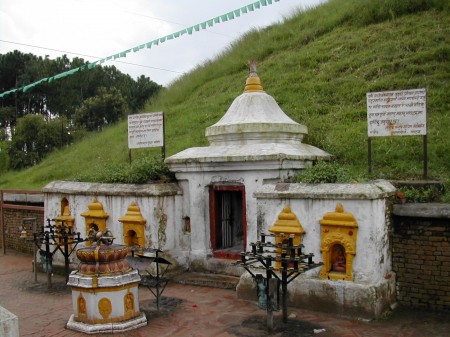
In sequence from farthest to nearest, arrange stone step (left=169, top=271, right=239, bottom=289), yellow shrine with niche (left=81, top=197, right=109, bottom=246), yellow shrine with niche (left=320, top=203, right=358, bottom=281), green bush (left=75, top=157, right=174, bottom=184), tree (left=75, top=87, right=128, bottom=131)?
tree (left=75, top=87, right=128, bottom=131) → yellow shrine with niche (left=81, top=197, right=109, bottom=246) → green bush (left=75, top=157, right=174, bottom=184) → stone step (left=169, top=271, right=239, bottom=289) → yellow shrine with niche (left=320, top=203, right=358, bottom=281)

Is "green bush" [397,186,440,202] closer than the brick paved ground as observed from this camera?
No

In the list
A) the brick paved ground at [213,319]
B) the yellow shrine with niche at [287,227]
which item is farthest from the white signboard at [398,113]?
the brick paved ground at [213,319]

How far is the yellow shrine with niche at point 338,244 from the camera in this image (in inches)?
291

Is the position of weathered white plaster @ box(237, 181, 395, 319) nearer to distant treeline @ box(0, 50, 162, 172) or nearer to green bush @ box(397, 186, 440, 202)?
green bush @ box(397, 186, 440, 202)

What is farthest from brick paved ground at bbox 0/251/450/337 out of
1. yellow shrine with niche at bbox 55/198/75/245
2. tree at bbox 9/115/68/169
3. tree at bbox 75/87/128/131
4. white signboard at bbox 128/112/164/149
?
tree at bbox 75/87/128/131

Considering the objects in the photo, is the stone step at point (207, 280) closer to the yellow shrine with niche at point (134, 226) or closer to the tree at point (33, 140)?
the yellow shrine with niche at point (134, 226)

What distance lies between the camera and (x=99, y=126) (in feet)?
114

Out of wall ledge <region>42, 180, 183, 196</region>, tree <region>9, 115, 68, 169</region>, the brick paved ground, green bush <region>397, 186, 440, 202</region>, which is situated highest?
tree <region>9, 115, 68, 169</region>

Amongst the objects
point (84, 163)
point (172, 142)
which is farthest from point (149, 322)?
point (84, 163)

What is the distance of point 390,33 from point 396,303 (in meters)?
12.4

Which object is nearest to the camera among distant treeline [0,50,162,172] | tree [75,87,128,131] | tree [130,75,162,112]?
distant treeline [0,50,162,172]

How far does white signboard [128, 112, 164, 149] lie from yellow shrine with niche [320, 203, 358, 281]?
16.2 feet

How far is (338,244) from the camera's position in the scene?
25.0 feet

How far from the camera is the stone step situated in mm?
9047
